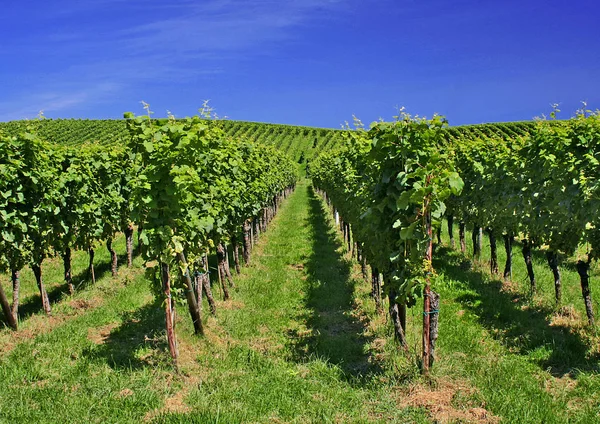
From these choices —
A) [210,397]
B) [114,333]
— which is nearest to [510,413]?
[210,397]

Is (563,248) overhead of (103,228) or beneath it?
beneath

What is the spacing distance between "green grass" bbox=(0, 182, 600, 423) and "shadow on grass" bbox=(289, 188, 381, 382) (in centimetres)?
4

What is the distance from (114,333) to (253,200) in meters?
6.02

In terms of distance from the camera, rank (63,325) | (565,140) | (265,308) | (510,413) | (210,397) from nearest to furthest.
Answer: (510,413) → (210,397) → (565,140) → (63,325) → (265,308)

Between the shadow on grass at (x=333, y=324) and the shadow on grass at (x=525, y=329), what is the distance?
248 centimetres

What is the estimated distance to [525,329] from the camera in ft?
28.2

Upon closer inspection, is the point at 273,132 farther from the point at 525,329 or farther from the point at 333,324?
the point at 525,329

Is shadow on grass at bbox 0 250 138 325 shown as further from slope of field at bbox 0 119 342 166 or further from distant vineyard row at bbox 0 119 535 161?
distant vineyard row at bbox 0 119 535 161

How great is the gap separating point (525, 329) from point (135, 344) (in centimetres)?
681

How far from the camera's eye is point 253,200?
13.7m

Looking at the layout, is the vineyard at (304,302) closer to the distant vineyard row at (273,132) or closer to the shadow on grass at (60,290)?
the shadow on grass at (60,290)

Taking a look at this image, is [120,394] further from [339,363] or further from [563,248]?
[563,248]

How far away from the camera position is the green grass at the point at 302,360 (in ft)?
18.5

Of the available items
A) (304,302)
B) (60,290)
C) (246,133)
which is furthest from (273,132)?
(304,302)
